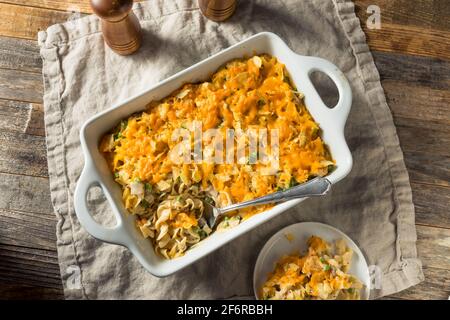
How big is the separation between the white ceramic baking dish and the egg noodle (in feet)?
1.00

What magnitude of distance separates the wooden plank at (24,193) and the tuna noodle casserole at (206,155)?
1.30 ft

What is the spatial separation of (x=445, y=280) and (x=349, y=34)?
112cm

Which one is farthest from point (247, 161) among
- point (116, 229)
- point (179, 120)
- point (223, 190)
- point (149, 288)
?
point (149, 288)

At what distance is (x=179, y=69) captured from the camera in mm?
1951

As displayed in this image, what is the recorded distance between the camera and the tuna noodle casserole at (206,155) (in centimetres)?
166

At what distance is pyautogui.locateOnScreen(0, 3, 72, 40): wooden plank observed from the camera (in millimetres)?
1986

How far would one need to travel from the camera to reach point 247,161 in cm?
168

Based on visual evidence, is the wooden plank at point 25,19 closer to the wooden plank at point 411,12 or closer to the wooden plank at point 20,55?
the wooden plank at point 20,55

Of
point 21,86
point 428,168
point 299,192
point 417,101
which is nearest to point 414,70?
point 417,101

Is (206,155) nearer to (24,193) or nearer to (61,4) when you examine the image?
(24,193)

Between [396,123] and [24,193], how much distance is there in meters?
1.59

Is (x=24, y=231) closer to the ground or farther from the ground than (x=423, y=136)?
closer to the ground
